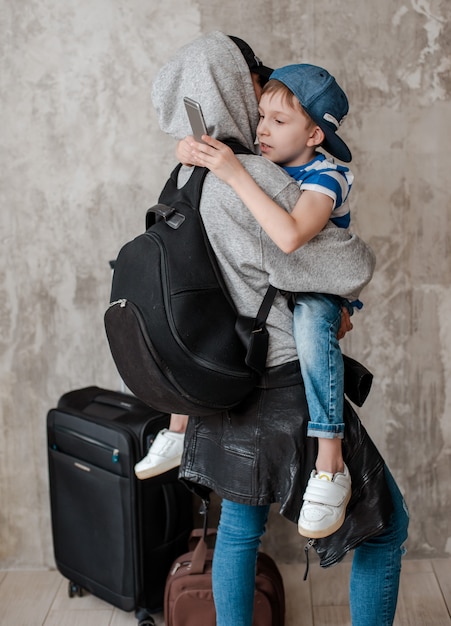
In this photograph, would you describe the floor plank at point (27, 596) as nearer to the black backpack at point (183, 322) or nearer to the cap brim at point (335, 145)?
the black backpack at point (183, 322)

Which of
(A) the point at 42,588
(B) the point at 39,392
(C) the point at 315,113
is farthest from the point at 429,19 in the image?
(A) the point at 42,588

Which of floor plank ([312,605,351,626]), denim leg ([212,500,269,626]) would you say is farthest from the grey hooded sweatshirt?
floor plank ([312,605,351,626])

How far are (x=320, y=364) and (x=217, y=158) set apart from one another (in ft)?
1.37

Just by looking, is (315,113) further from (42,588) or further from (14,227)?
(42,588)

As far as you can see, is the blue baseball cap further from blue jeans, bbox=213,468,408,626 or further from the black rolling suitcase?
the black rolling suitcase

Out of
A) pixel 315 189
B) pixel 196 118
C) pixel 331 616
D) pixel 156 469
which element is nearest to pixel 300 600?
pixel 331 616

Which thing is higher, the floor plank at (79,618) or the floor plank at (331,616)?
the floor plank at (331,616)

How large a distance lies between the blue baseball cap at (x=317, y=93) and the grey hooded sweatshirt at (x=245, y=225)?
0.35 feet

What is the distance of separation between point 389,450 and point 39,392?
113cm

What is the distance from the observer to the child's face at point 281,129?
4.75 ft

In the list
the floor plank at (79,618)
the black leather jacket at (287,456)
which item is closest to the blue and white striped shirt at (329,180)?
the black leather jacket at (287,456)

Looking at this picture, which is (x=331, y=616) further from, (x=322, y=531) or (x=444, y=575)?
(x=322, y=531)

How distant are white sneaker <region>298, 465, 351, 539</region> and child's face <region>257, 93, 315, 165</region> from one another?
23.9 inches

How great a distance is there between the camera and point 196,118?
4.64 feet
